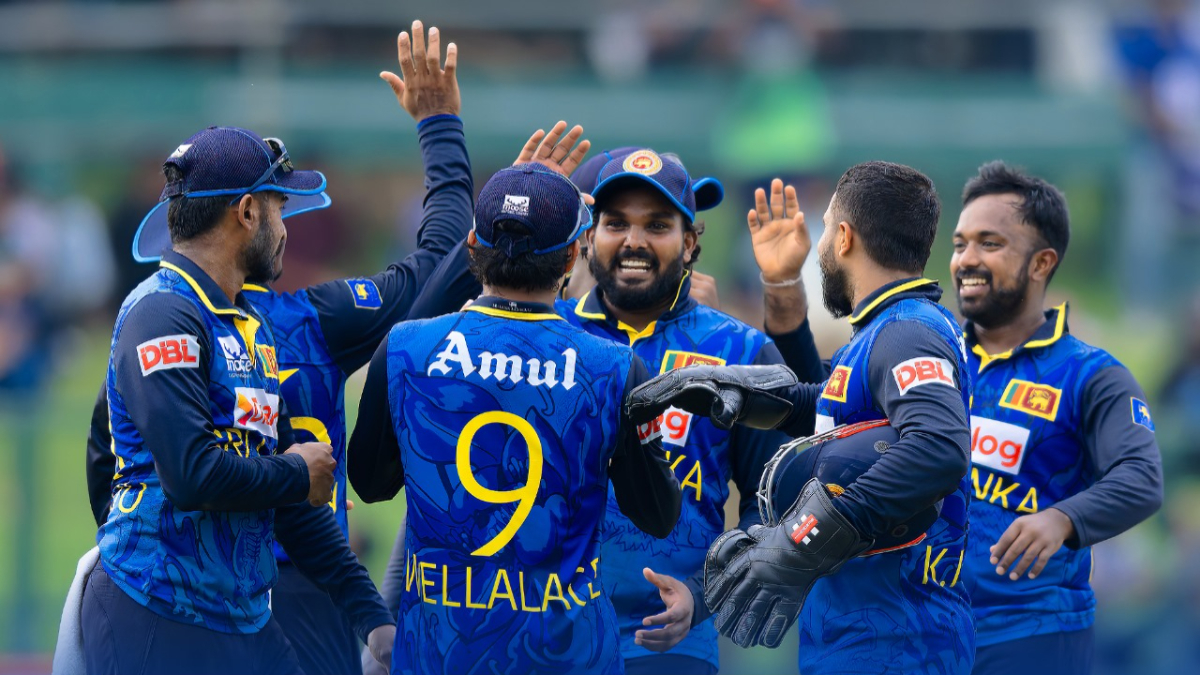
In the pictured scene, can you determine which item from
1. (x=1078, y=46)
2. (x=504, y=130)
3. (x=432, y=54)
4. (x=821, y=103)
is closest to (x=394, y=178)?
(x=504, y=130)

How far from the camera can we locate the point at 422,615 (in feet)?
12.2

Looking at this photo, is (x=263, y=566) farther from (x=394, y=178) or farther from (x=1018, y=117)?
(x=1018, y=117)

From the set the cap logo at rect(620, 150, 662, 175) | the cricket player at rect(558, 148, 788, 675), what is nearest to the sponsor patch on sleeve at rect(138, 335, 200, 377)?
the cricket player at rect(558, 148, 788, 675)

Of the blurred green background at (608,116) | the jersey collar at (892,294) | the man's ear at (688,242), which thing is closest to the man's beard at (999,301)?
the man's ear at (688,242)

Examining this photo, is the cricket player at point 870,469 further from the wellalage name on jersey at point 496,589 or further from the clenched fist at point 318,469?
the clenched fist at point 318,469

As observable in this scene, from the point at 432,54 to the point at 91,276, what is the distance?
8559mm

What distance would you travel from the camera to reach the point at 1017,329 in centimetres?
515

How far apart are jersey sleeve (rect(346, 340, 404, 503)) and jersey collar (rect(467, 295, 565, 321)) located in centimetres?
28

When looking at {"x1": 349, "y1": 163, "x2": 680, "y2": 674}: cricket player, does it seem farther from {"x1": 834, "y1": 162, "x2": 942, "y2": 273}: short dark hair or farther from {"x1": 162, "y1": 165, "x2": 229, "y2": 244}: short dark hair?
{"x1": 834, "y1": 162, "x2": 942, "y2": 273}: short dark hair

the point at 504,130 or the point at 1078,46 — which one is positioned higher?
the point at 1078,46

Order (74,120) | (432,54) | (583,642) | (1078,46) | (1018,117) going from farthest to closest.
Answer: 1. (1078,46)
2. (1018,117)
3. (74,120)
4. (432,54)
5. (583,642)

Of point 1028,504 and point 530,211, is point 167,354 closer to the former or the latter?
point 530,211

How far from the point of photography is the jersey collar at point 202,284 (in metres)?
3.85

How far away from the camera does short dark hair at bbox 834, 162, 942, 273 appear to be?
13.3ft
